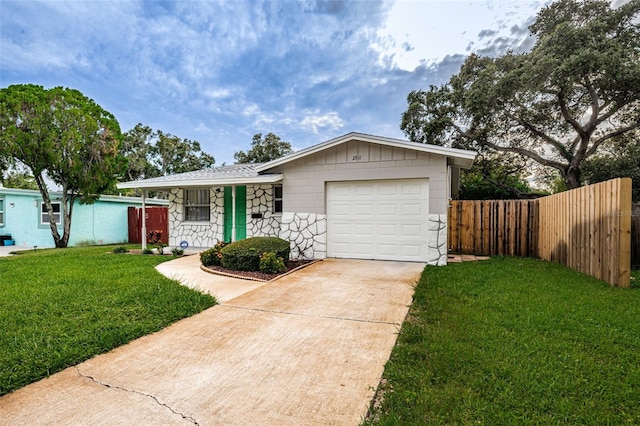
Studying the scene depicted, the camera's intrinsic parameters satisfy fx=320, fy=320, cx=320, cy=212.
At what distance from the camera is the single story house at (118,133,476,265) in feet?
25.5

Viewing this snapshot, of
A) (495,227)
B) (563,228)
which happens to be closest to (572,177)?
(495,227)

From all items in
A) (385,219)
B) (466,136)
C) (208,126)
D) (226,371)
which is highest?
(208,126)

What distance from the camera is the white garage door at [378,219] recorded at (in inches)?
316

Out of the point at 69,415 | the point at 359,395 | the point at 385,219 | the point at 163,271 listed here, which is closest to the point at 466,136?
the point at 385,219

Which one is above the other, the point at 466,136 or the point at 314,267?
the point at 466,136

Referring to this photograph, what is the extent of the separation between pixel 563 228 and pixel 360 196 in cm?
476

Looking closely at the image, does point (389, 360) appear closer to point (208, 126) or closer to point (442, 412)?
point (442, 412)

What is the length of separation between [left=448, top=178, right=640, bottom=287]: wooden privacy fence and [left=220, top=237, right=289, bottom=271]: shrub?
6.04 m

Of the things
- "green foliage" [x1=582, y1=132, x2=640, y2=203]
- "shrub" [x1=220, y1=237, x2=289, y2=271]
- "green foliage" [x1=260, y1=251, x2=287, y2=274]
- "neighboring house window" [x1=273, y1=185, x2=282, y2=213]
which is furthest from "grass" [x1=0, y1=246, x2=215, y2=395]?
"green foliage" [x1=582, y1=132, x2=640, y2=203]

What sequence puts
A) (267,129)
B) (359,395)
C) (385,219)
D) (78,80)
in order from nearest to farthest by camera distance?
1. (359,395)
2. (385,219)
3. (78,80)
4. (267,129)

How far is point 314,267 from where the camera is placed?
761 cm

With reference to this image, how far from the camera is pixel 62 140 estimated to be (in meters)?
13.0

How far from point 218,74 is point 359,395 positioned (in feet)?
51.3

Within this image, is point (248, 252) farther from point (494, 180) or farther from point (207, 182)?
point (494, 180)
